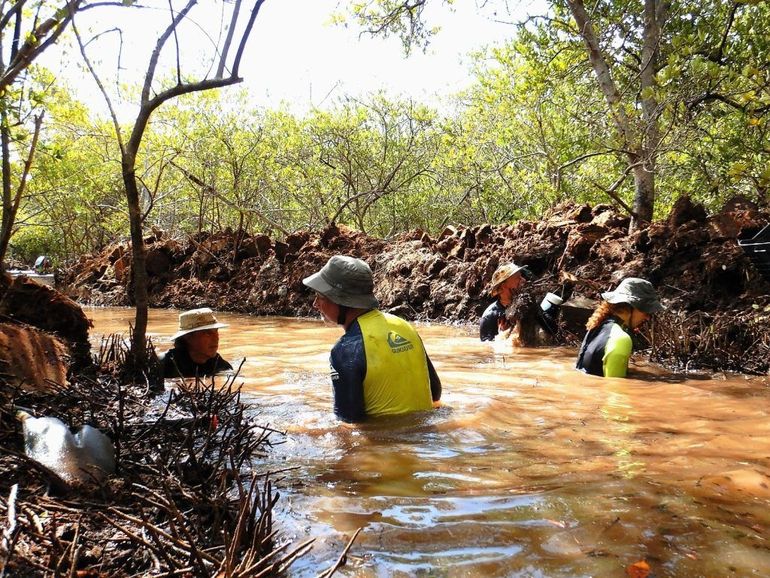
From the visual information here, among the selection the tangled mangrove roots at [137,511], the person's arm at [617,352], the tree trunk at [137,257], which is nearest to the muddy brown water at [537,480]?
the person's arm at [617,352]

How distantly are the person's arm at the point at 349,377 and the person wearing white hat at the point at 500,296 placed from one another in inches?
186

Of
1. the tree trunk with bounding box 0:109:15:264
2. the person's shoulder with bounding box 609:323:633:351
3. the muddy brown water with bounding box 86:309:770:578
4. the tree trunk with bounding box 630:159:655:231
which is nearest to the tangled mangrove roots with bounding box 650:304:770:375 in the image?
the muddy brown water with bounding box 86:309:770:578

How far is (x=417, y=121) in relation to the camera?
70.5 feet

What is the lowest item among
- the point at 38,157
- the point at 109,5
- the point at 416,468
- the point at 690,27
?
the point at 416,468

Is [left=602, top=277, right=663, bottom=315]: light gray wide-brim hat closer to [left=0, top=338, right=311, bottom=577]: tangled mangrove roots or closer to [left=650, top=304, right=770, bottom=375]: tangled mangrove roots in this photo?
[left=650, top=304, right=770, bottom=375]: tangled mangrove roots

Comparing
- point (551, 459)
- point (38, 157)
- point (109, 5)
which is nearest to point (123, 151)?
point (109, 5)

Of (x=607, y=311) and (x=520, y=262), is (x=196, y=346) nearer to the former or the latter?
(x=607, y=311)

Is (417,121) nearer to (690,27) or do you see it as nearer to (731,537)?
(690,27)

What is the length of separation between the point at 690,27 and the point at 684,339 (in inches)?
260

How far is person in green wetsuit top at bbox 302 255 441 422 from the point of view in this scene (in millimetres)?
3967

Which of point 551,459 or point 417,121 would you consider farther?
point 417,121

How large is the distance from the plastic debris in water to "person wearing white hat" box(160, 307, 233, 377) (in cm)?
259

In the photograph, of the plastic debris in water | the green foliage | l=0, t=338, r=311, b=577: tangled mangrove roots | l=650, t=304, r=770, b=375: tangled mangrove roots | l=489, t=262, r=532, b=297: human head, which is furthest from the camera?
the green foliage

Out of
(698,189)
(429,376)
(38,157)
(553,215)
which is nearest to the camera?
(429,376)
